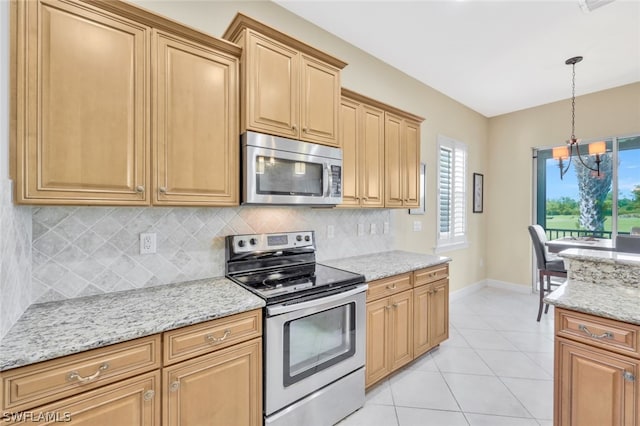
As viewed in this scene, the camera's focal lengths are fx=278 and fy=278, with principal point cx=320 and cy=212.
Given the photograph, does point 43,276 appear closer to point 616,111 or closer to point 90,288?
point 90,288

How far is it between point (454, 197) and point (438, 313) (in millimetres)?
2094

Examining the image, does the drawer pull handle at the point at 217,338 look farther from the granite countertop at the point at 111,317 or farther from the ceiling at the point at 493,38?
the ceiling at the point at 493,38

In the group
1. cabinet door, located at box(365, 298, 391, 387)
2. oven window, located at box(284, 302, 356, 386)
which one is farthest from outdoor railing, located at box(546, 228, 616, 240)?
oven window, located at box(284, 302, 356, 386)

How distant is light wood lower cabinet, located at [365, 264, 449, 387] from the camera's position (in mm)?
2092

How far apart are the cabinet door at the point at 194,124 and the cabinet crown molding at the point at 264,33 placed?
0.72 ft

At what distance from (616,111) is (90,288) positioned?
19.6 ft

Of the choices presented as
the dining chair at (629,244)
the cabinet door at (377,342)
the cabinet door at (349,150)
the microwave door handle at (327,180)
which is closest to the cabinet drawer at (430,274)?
the cabinet door at (377,342)

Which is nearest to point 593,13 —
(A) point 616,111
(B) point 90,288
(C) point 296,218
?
(A) point 616,111

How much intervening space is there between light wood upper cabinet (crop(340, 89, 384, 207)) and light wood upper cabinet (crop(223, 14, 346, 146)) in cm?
24

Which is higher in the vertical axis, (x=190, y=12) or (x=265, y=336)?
(x=190, y=12)

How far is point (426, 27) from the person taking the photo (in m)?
2.56

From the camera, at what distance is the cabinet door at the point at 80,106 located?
3.84ft

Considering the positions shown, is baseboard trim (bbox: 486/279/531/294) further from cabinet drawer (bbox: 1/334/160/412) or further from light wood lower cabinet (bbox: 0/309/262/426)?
cabinet drawer (bbox: 1/334/160/412)

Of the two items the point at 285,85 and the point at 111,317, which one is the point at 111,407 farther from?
the point at 285,85
